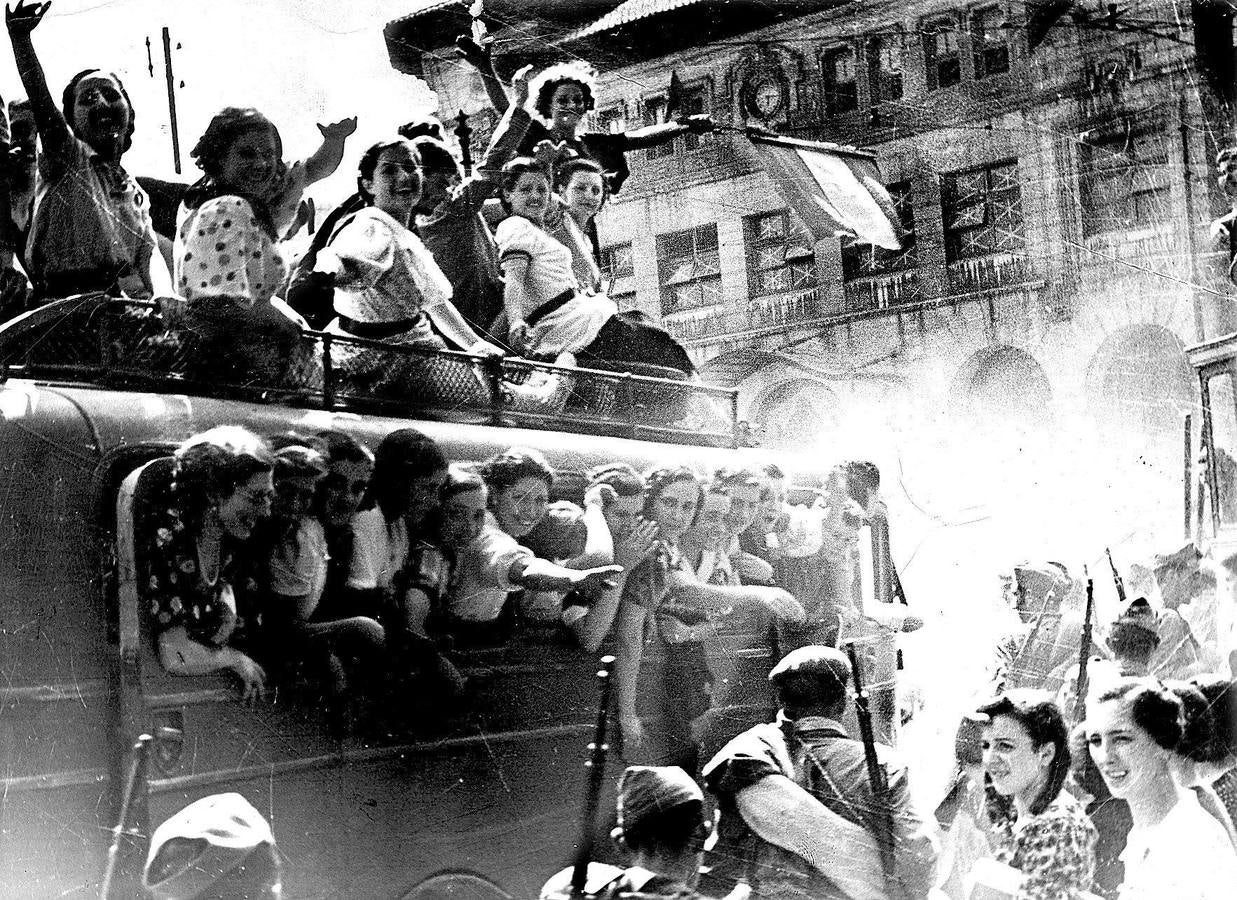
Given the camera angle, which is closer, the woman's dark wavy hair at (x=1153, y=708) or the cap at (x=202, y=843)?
the cap at (x=202, y=843)

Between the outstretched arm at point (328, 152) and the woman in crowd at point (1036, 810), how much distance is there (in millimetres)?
1915

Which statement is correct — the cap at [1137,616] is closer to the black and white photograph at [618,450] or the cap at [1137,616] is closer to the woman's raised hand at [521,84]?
the black and white photograph at [618,450]

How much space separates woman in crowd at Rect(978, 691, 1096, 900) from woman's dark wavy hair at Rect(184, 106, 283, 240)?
1961mm

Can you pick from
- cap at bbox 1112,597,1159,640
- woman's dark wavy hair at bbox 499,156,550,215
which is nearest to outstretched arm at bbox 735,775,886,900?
cap at bbox 1112,597,1159,640

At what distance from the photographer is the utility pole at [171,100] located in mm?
2822

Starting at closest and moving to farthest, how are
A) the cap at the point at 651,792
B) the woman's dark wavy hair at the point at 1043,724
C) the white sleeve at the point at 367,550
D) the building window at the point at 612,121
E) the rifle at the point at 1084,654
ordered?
the white sleeve at the point at 367,550
the cap at the point at 651,792
the building window at the point at 612,121
the woman's dark wavy hair at the point at 1043,724
the rifle at the point at 1084,654

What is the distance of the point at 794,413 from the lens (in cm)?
346

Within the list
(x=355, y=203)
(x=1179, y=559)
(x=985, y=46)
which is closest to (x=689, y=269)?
(x=355, y=203)

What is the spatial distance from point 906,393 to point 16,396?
77.2 inches

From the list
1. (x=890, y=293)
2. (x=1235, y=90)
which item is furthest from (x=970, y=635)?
(x=1235, y=90)

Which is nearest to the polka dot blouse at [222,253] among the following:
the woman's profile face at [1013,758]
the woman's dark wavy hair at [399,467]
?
the woman's dark wavy hair at [399,467]

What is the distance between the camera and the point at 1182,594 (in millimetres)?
3639

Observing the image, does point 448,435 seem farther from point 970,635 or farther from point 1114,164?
point 1114,164

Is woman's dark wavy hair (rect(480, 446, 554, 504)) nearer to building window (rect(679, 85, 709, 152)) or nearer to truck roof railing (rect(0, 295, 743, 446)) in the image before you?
truck roof railing (rect(0, 295, 743, 446))
